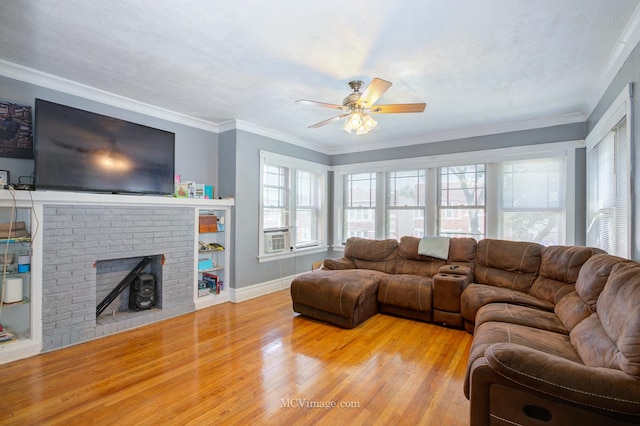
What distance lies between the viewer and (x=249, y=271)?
14.8 ft

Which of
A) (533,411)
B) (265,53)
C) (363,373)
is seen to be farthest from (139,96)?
(533,411)

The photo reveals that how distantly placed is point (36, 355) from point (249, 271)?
2.38 m

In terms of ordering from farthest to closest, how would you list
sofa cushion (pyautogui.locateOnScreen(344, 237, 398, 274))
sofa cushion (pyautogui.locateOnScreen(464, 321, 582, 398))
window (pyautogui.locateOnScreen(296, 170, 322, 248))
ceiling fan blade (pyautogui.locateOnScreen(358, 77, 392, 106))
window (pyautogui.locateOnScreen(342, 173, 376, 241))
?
window (pyautogui.locateOnScreen(342, 173, 376, 241)) → window (pyautogui.locateOnScreen(296, 170, 322, 248)) → sofa cushion (pyautogui.locateOnScreen(344, 237, 398, 274)) → ceiling fan blade (pyautogui.locateOnScreen(358, 77, 392, 106)) → sofa cushion (pyautogui.locateOnScreen(464, 321, 582, 398))

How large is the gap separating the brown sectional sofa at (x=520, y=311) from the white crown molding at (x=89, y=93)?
2.70 metres

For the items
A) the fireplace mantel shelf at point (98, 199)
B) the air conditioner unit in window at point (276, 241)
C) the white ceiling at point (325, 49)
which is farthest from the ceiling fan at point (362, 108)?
the air conditioner unit in window at point (276, 241)

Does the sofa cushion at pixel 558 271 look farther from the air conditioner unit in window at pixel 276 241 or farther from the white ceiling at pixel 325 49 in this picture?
the air conditioner unit in window at pixel 276 241

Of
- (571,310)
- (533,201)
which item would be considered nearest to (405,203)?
(533,201)

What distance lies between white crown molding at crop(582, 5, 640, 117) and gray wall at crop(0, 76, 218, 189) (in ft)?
14.6

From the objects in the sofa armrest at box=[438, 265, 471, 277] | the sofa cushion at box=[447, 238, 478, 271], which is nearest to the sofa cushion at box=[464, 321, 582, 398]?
the sofa armrest at box=[438, 265, 471, 277]

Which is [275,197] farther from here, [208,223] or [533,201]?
[533,201]

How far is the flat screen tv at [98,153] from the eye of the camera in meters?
2.81

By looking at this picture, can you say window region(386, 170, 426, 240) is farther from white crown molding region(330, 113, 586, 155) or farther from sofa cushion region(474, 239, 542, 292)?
sofa cushion region(474, 239, 542, 292)

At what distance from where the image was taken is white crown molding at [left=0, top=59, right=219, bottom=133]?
276 cm

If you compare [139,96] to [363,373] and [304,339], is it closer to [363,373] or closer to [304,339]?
[304,339]
